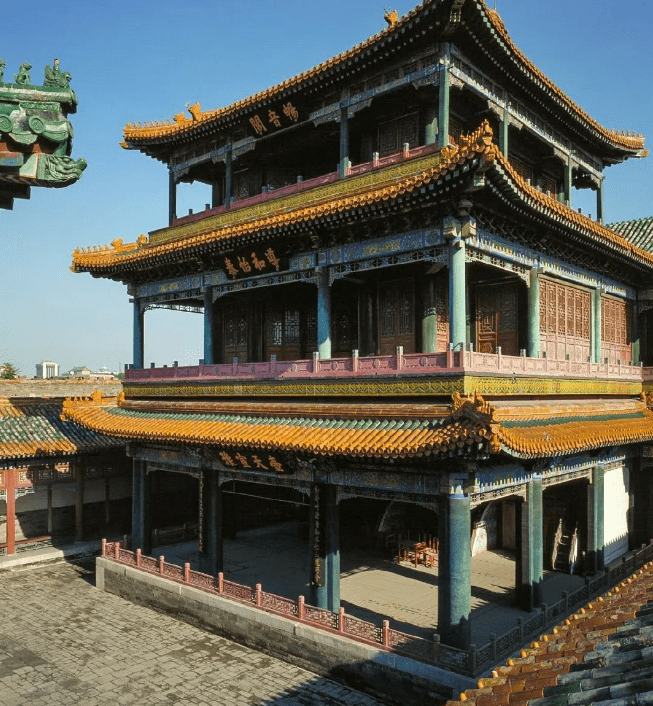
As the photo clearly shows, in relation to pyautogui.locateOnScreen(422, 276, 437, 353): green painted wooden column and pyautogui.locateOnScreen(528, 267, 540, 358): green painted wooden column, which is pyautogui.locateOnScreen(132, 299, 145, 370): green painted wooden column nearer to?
pyautogui.locateOnScreen(422, 276, 437, 353): green painted wooden column

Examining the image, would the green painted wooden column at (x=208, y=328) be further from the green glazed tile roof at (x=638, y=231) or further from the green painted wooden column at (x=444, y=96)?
the green glazed tile roof at (x=638, y=231)

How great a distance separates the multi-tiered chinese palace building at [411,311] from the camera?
1289 centimetres

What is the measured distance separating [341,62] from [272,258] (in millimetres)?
5017

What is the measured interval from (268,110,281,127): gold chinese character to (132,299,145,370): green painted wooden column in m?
7.48

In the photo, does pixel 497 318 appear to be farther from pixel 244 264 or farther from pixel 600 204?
A: pixel 600 204

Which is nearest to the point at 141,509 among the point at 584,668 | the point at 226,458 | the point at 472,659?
the point at 226,458

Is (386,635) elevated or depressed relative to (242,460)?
depressed

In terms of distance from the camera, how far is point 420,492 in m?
12.7

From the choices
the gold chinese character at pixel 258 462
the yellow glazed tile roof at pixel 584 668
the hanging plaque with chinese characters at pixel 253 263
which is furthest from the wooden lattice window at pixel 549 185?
the yellow glazed tile roof at pixel 584 668

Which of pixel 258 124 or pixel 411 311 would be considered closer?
pixel 411 311

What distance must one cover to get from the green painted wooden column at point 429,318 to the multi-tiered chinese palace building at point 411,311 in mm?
50

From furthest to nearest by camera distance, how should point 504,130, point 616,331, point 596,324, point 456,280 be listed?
point 616,331 → point 596,324 → point 504,130 → point 456,280

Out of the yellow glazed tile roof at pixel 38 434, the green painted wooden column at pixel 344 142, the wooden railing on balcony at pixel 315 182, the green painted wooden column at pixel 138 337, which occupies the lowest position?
the yellow glazed tile roof at pixel 38 434

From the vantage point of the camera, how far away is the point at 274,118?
59.5ft
